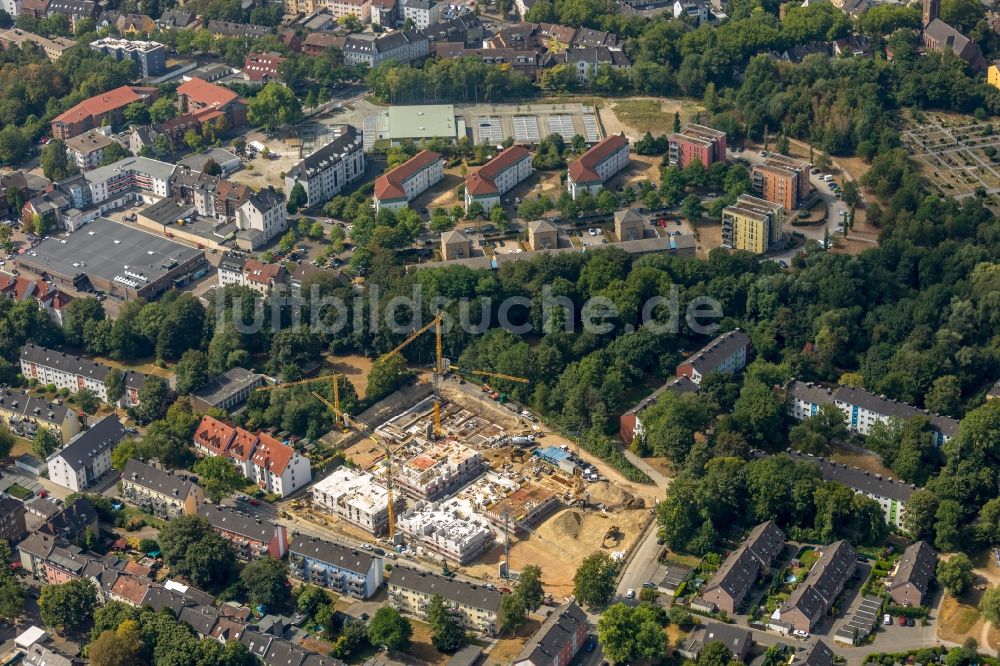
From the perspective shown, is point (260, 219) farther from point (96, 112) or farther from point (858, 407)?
point (858, 407)

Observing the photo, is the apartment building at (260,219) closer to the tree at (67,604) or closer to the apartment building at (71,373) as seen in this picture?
the apartment building at (71,373)

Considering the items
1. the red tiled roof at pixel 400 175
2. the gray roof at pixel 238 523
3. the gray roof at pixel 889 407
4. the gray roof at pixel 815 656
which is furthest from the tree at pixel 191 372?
the gray roof at pixel 815 656

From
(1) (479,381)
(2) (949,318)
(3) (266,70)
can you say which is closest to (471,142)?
(3) (266,70)

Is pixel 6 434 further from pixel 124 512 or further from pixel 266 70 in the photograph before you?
pixel 266 70

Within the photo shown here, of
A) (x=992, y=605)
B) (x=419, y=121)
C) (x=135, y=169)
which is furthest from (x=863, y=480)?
(x=135, y=169)

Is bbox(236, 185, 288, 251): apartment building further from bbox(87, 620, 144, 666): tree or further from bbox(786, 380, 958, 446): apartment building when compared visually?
bbox(87, 620, 144, 666): tree

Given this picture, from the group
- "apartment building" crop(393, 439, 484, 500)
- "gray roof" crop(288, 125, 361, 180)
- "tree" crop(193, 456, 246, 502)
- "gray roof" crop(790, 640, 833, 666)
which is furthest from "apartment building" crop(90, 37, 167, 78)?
"gray roof" crop(790, 640, 833, 666)
